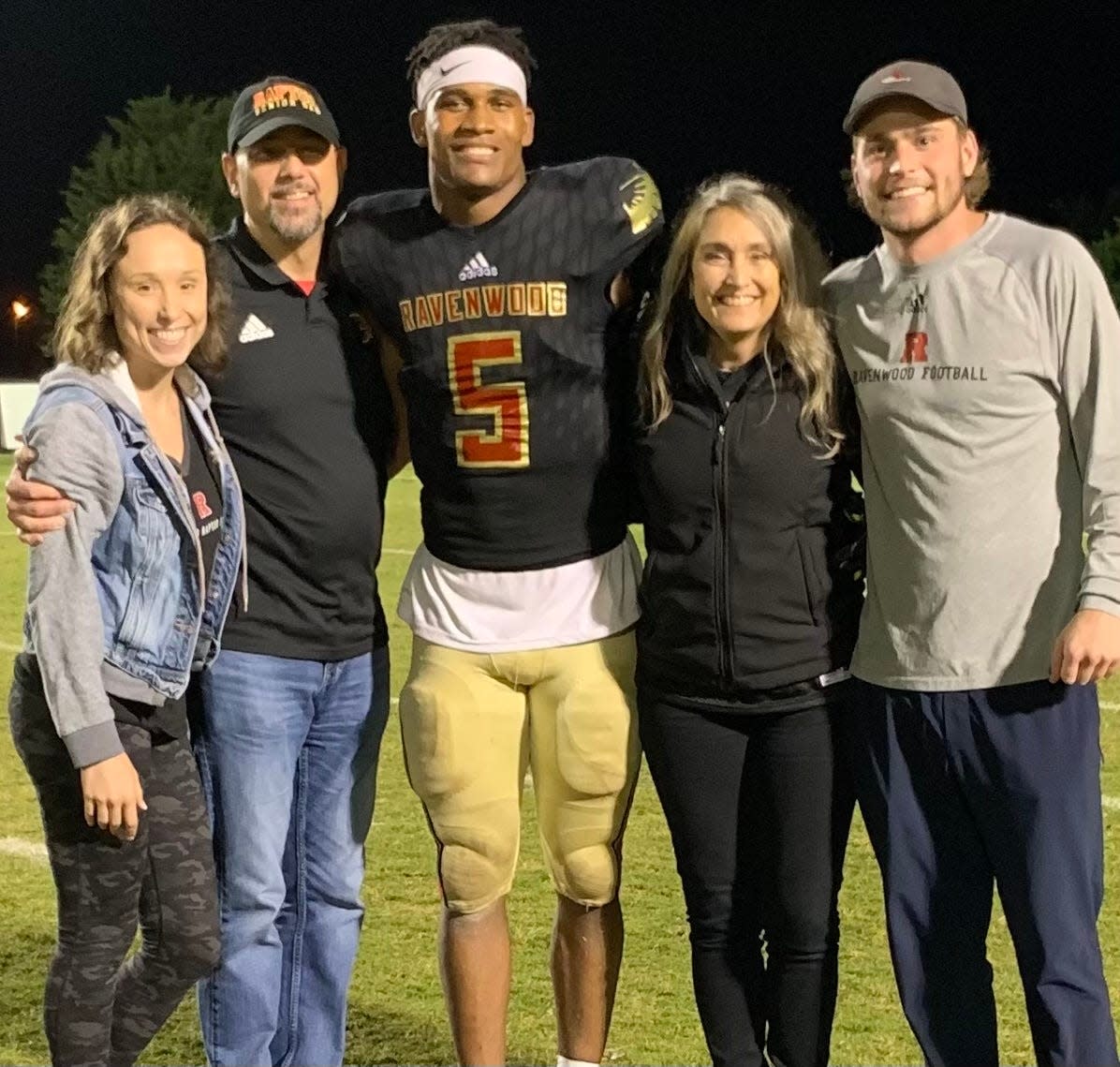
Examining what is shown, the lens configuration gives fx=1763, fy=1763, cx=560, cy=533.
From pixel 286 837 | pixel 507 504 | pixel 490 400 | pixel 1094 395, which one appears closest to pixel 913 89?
pixel 1094 395

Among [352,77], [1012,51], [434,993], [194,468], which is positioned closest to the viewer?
[194,468]

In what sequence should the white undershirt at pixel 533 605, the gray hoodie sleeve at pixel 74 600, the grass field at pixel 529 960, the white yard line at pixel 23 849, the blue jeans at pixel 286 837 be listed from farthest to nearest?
the white yard line at pixel 23 849, the grass field at pixel 529 960, the white undershirt at pixel 533 605, the blue jeans at pixel 286 837, the gray hoodie sleeve at pixel 74 600

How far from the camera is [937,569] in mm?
2906

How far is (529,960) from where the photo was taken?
4188mm

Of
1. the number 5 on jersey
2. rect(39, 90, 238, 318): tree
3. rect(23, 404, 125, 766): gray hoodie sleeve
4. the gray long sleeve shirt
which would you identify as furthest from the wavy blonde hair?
rect(39, 90, 238, 318): tree

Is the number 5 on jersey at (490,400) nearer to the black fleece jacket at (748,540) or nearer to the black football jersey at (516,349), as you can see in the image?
the black football jersey at (516,349)

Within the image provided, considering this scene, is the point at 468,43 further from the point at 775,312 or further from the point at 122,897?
the point at 122,897

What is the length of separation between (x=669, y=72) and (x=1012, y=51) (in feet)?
29.2

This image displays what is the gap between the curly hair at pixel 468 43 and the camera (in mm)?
3291

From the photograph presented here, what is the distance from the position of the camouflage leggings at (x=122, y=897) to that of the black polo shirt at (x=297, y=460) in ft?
1.14

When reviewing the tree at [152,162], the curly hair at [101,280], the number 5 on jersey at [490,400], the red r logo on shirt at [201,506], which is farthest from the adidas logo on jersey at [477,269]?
the tree at [152,162]

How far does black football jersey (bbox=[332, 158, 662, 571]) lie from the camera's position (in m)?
3.21

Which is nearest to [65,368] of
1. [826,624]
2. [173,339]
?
[173,339]

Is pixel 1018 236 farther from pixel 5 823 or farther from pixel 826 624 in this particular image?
pixel 5 823
